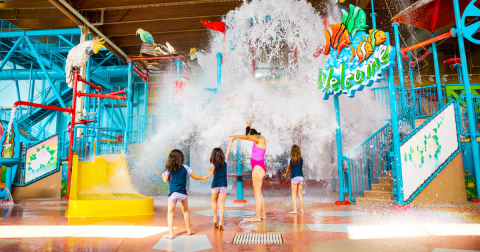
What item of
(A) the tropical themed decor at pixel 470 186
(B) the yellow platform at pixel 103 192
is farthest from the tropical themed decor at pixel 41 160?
(A) the tropical themed decor at pixel 470 186

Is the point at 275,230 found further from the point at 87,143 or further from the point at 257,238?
the point at 87,143

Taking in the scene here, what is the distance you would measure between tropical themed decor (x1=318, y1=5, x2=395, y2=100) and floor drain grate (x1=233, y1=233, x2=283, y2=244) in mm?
4739

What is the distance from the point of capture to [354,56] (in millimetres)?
7562

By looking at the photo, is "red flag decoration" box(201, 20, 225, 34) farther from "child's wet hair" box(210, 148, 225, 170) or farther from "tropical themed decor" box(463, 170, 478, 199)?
"tropical themed decor" box(463, 170, 478, 199)

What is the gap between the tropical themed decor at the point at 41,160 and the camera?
11.8 m

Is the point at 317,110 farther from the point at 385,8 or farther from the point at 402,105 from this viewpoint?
the point at 385,8

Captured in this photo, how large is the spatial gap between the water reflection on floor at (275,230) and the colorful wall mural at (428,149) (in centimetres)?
100

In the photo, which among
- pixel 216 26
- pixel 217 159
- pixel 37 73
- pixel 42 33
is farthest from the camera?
pixel 37 73

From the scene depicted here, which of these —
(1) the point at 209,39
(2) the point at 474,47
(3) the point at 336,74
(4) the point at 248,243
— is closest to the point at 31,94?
(1) the point at 209,39

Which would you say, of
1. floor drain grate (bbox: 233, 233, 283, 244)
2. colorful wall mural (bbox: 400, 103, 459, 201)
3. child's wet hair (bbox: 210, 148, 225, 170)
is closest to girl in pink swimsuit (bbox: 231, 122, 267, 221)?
child's wet hair (bbox: 210, 148, 225, 170)

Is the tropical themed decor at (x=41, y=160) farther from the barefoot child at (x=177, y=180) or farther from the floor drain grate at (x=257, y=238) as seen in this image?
the floor drain grate at (x=257, y=238)

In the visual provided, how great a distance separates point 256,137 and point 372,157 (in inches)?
210

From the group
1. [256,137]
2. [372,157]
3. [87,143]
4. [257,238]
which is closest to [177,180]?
[257,238]

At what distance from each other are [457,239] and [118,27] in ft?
54.0
